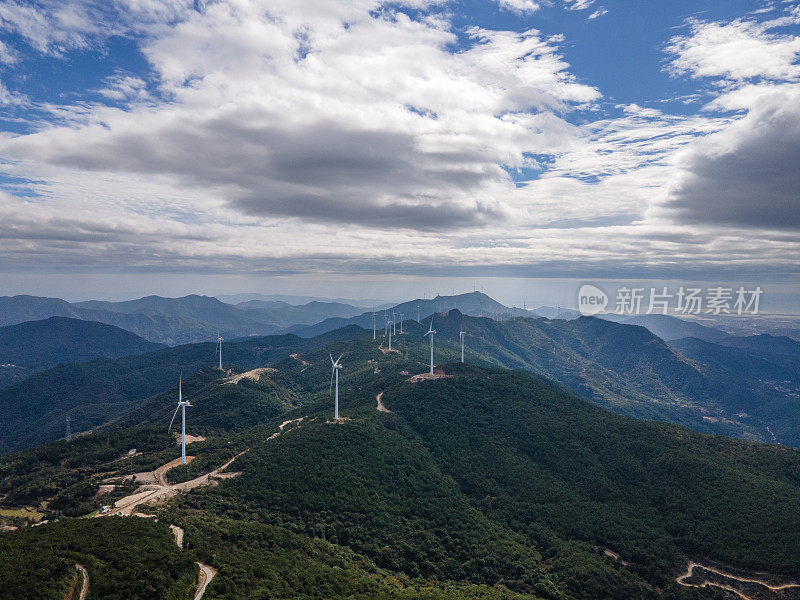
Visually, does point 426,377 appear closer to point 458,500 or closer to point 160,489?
point 458,500

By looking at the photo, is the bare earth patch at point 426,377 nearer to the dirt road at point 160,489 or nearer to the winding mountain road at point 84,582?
the dirt road at point 160,489

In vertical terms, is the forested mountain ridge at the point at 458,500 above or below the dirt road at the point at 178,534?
below

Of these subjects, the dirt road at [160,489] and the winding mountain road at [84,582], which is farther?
the dirt road at [160,489]

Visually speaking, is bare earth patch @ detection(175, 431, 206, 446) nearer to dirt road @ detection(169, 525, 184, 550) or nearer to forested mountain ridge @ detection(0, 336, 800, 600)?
forested mountain ridge @ detection(0, 336, 800, 600)

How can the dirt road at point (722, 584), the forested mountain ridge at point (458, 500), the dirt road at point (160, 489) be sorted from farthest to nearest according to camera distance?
the dirt road at point (722, 584)
the dirt road at point (160, 489)
the forested mountain ridge at point (458, 500)

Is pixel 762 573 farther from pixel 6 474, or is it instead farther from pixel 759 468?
pixel 6 474

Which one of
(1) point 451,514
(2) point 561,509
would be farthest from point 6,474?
(2) point 561,509

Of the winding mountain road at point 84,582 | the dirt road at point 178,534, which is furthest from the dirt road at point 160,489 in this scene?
the winding mountain road at point 84,582

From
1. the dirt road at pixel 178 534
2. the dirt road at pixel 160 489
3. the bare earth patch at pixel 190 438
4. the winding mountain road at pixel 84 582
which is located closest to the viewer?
the winding mountain road at pixel 84 582
